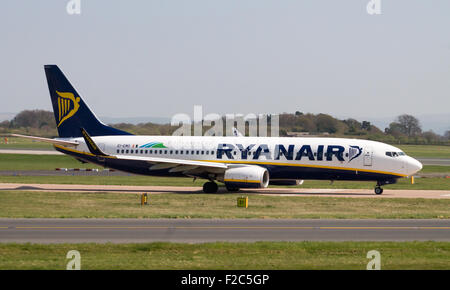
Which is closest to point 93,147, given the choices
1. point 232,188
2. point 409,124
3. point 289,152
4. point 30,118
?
point 232,188

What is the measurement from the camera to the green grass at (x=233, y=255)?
800 inches

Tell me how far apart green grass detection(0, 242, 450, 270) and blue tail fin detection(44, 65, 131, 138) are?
1231 inches

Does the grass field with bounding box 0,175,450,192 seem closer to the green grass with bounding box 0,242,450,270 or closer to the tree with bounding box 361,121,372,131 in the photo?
the green grass with bounding box 0,242,450,270

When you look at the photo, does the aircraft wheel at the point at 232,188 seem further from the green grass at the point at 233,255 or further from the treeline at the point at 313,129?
the treeline at the point at 313,129

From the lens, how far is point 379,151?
4766 centimetres

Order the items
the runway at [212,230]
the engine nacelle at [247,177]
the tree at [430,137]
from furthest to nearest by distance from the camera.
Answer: the tree at [430,137] → the engine nacelle at [247,177] → the runway at [212,230]

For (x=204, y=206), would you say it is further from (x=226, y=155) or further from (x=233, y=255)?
(x=233, y=255)

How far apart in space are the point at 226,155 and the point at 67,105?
13771 millimetres

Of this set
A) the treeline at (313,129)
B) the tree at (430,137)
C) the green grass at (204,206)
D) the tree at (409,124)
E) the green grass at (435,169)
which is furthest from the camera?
the tree at (409,124)

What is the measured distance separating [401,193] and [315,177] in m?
6.48

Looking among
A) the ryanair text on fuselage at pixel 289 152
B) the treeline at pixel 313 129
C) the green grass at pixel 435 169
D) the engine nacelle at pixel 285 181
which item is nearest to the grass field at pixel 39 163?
the green grass at pixel 435 169

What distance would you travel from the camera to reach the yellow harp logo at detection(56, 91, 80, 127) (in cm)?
5416

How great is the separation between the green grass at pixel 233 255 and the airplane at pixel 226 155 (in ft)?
75.5
